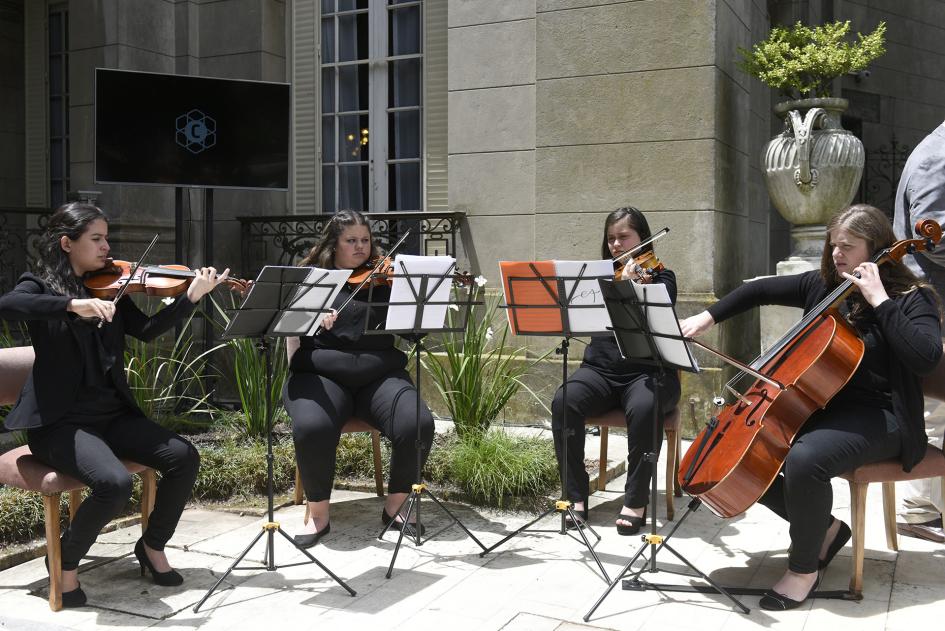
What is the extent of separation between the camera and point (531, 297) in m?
3.72

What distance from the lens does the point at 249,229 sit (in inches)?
304

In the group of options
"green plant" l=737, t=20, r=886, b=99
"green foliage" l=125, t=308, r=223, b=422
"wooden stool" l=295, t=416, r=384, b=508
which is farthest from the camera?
"green plant" l=737, t=20, r=886, b=99

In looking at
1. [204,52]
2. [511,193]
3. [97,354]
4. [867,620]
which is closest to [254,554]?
[97,354]

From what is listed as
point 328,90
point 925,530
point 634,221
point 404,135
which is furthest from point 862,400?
point 328,90

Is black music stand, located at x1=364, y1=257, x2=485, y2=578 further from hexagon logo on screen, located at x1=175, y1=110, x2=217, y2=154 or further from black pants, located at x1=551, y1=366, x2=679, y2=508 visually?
hexagon logo on screen, located at x1=175, y1=110, x2=217, y2=154

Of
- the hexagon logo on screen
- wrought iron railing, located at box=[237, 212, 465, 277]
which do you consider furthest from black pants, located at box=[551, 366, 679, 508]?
the hexagon logo on screen

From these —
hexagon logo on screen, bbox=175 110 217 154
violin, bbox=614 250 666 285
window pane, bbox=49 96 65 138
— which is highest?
window pane, bbox=49 96 65 138

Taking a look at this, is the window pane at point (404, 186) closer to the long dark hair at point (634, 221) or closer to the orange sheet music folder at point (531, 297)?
the long dark hair at point (634, 221)

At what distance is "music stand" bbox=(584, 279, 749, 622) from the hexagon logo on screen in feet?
13.3

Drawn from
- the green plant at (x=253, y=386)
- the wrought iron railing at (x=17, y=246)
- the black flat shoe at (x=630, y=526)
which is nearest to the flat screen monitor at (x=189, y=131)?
the green plant at (x=253, y=386)

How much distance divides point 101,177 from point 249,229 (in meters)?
1.59

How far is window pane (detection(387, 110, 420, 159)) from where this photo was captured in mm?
7391

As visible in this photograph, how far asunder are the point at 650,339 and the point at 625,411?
943 mm

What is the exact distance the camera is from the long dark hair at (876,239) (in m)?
3.24
